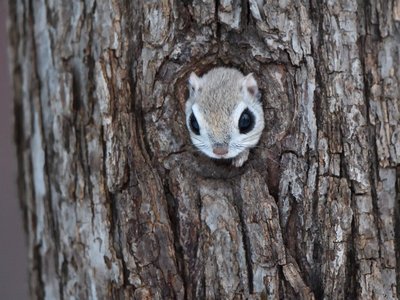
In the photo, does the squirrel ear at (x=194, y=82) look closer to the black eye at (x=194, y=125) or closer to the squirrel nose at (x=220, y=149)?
the black eye at (x=194, y=125)

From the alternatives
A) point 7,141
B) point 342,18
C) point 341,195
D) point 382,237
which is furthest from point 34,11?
point 7,141

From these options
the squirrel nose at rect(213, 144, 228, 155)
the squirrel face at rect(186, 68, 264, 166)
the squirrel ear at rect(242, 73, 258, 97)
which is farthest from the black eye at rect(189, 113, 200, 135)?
the squirrel ear at rect(242, 73, 258, 97)

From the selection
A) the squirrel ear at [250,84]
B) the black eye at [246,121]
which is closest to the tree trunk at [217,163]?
the squirrel ear at [250,84]

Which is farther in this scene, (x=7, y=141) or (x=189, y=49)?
(x=7, y=141)

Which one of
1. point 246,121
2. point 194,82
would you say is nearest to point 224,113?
point 246,121

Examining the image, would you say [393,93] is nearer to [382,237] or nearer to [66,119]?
[382,237]
